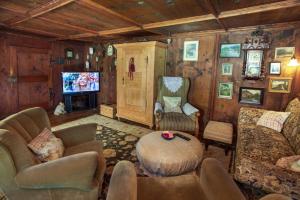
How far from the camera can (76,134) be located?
2.10m

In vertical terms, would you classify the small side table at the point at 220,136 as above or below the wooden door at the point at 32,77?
below

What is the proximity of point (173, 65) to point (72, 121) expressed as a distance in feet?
9.11

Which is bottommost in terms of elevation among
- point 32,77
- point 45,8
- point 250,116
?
point 250,116

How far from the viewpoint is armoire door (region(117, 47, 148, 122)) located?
155 inches

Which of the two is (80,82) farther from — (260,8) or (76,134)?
(260,8)

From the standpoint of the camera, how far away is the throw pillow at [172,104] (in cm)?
358

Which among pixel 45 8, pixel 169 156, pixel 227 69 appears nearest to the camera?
pixel 169 156

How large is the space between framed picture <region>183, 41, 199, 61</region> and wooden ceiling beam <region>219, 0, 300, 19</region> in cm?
121

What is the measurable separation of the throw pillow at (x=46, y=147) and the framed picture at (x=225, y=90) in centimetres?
301

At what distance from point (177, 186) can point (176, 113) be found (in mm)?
2219

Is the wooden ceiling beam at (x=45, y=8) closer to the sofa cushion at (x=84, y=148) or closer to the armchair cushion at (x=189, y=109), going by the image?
the sofa cushion at (x=84, y=148)

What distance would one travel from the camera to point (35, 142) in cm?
162

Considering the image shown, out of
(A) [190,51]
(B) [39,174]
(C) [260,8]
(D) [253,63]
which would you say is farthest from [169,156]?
(A) [190,51]

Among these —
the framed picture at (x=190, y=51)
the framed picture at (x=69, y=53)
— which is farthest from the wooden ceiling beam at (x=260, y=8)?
the framed picture at (x=69, y=53)
